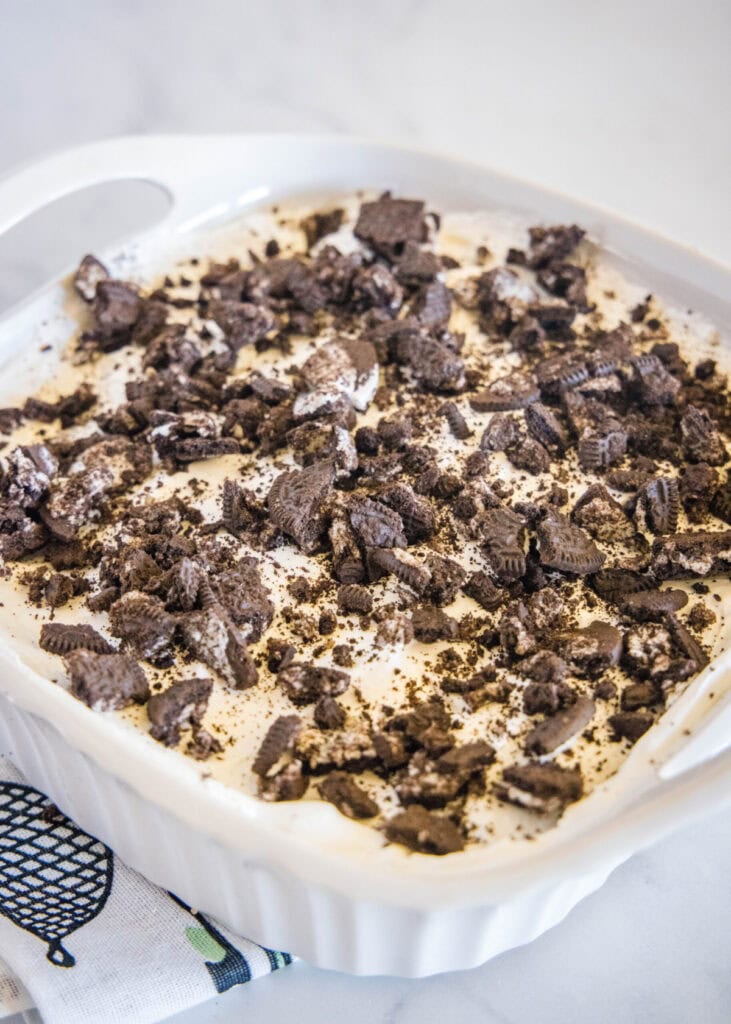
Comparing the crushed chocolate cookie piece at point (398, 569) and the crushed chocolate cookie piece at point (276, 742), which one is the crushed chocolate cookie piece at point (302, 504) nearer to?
the crushed chocolate cookie piece at point (398, 569)

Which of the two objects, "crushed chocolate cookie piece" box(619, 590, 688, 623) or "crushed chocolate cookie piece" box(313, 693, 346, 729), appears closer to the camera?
"crushed chocolate cookie piece" box(313, 693, 346, 729)

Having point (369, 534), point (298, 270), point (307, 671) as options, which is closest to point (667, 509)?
point (369, 534)

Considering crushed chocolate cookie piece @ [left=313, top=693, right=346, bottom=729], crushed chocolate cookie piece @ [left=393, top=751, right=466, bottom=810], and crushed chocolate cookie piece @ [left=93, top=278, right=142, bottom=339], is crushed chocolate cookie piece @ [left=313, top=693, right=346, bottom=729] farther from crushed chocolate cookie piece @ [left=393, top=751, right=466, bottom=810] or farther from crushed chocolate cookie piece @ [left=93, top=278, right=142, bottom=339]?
crushed chocolate cookie piece @ [left=93, top=278, right=142, bottom=339]

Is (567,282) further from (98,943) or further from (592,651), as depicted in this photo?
(98,943)

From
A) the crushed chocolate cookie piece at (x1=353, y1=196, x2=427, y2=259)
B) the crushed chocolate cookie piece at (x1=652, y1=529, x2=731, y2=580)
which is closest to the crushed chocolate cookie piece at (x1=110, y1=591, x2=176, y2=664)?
the crushed chocolate cookie piece at (x1=652, y1=529, x2=731, y2=580)

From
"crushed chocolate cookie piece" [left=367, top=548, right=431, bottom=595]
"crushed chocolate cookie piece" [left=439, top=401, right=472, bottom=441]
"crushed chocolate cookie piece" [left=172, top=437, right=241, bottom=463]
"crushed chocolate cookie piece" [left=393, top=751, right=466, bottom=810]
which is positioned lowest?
"crushed chocolate cookie piece" [left=393, top=751, right=466, bottom=810]

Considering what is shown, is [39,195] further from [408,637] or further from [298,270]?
[408,637]

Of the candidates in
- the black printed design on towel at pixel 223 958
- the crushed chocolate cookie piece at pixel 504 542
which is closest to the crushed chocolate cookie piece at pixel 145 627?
the black printed design on towel at pixel 223 958
